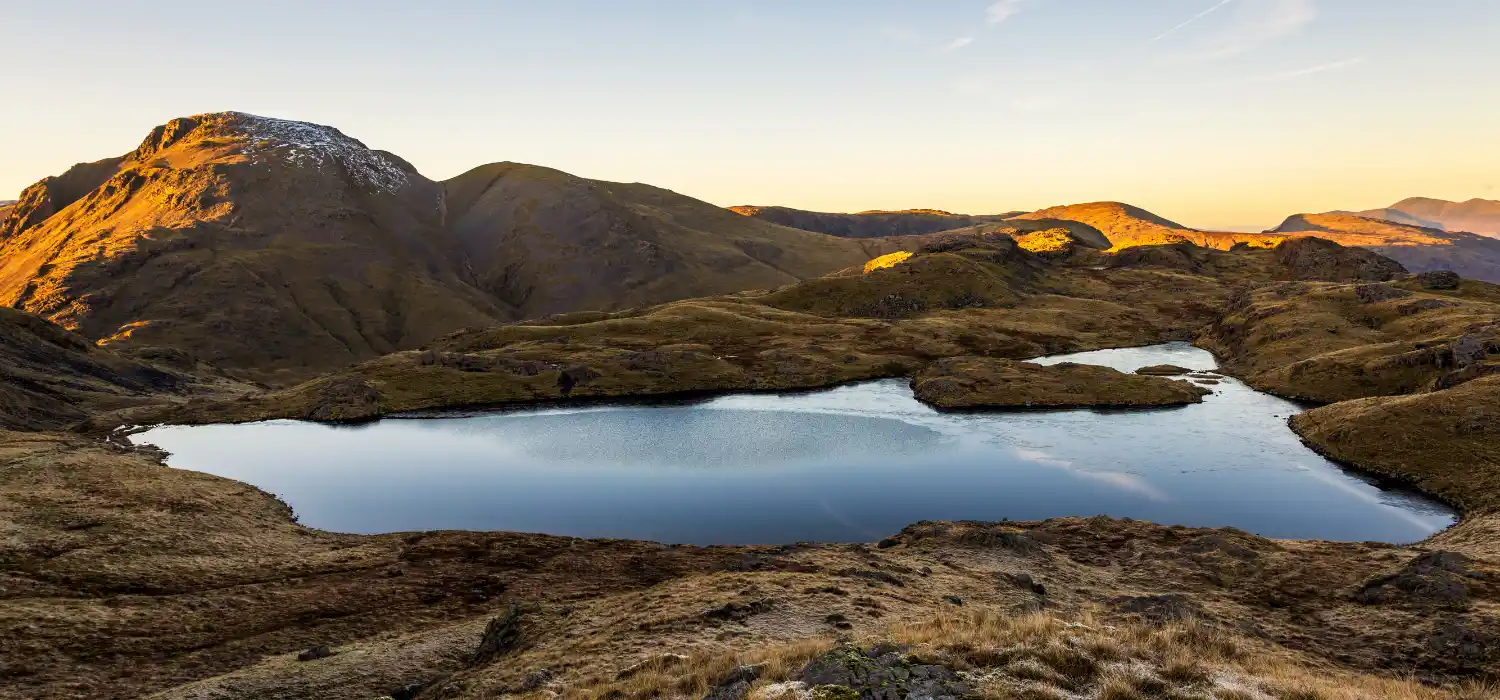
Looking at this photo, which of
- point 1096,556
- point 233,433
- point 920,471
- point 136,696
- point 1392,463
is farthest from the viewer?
point 233,433

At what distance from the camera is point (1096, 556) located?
4512cm

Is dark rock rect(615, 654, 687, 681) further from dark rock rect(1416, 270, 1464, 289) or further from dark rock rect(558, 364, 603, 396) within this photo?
dark rock rect(1416, 270, 1464, 289)

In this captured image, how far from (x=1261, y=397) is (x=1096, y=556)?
80.8 meters

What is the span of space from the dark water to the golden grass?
3345 centimetres

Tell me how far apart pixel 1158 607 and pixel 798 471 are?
44710 mm

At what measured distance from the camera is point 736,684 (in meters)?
18.6

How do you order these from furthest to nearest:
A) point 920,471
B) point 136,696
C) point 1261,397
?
point 1261,397 < point 920,471 < point 136,696

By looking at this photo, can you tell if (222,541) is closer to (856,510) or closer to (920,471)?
(856,510)

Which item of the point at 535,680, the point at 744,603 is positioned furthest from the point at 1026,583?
the point at 535,680

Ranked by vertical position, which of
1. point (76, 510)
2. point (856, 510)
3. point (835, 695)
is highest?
point (835, 695)

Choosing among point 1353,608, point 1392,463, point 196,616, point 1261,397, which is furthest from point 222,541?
point 1261,397

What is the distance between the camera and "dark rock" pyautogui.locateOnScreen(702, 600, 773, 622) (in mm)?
28375

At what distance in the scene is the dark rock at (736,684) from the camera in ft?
58.7

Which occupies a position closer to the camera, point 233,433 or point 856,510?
point 856,510
